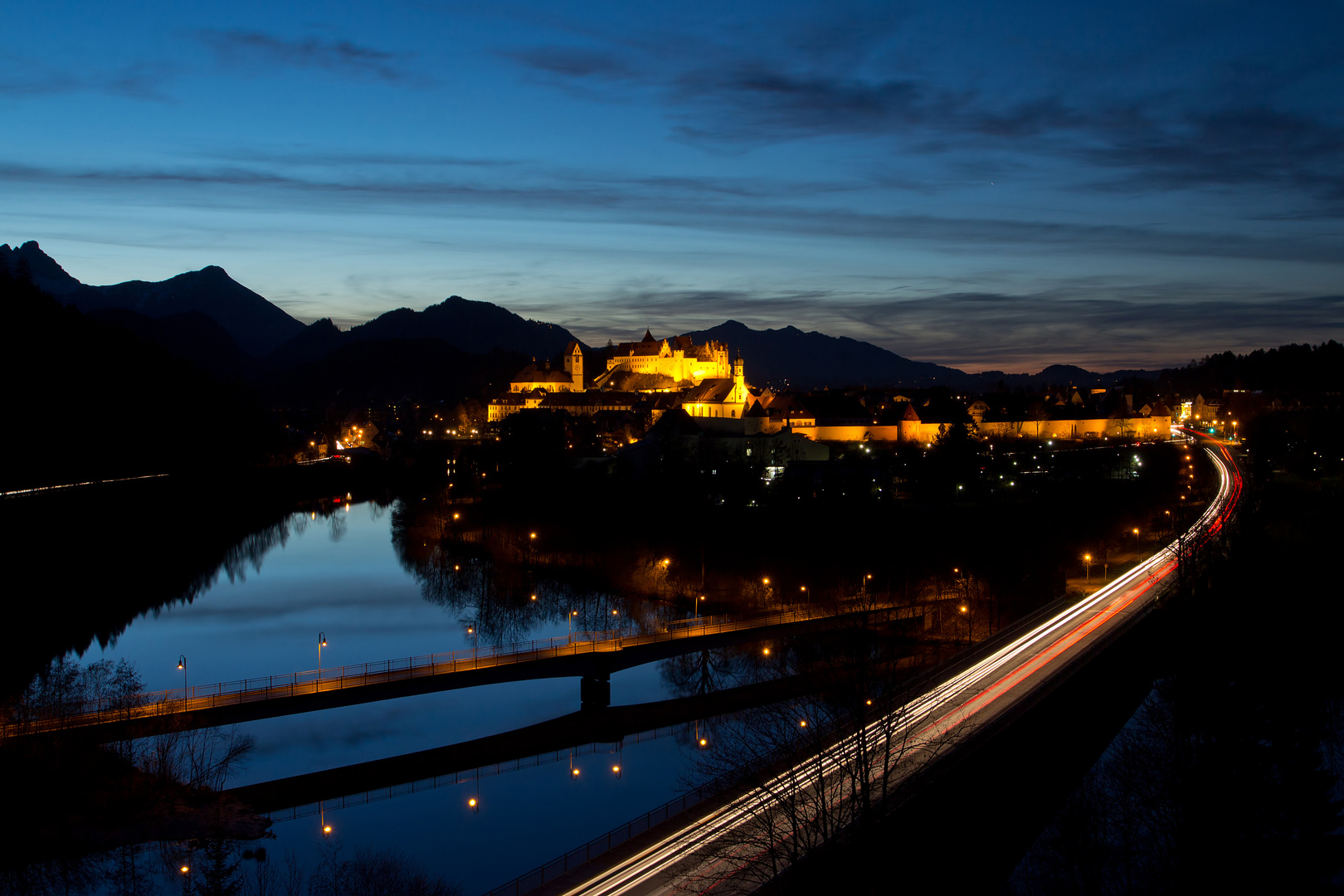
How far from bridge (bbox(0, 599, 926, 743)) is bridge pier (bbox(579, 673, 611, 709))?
0.06 feet

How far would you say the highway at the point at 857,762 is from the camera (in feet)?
41.4

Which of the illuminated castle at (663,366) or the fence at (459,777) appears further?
the illuminated castle at (663,366)

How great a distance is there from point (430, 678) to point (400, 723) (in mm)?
2360

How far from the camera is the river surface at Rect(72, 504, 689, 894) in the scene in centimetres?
1747

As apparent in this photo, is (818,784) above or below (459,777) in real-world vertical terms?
above

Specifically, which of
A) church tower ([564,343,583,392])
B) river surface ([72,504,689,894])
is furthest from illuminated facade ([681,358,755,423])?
river surface ([72,504,689,894])

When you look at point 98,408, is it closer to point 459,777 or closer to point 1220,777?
point 459,777

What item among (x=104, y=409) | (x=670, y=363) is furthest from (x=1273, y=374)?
(x=104, y=409)

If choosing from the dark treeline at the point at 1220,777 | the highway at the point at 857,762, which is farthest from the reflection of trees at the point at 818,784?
the dark treeline at the point at 1220,777

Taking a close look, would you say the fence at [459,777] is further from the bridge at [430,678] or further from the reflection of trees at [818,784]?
the reflection of trees at [818,784]

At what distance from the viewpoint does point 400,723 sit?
22844 mm

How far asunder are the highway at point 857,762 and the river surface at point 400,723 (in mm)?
2608

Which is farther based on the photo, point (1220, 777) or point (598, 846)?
point (1220, 777)

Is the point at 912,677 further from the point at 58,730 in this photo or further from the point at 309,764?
the point at 58,730
